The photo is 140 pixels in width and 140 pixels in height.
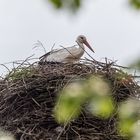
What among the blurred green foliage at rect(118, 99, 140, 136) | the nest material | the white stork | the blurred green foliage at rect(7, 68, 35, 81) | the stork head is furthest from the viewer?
the stork head

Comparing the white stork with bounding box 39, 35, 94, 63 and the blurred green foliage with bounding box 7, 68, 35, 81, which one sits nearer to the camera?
the blurred green foliage with bounding box 7, 68, 35, 81

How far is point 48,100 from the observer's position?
5719 millimetres

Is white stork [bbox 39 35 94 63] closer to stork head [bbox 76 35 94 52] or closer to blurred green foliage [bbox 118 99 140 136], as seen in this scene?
stork head [bbox 76 35 94 52]

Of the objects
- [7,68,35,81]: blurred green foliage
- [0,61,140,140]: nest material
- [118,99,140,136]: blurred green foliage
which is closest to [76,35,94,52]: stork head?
[0,61,140,140]: nest material

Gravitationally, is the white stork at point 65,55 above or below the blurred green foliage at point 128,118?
above

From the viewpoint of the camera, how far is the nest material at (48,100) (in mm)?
5234

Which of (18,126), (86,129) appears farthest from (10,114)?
(86,129)

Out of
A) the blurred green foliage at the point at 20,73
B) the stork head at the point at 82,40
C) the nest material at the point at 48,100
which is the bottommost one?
the nest material at the point at 48,100

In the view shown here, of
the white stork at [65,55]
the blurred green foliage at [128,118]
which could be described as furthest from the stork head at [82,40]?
the blurred green foliage at [128,118]

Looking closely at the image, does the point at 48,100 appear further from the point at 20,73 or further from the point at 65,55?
the point at 65,55

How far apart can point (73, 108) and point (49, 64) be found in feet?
17.2

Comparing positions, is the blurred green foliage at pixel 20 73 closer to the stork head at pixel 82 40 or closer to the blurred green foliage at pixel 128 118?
the stork head at pixel 82 40

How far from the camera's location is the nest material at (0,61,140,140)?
523cm

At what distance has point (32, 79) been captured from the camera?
5.88m
